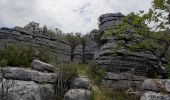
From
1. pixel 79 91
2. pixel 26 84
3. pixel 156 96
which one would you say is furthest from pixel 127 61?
pixel 26 84

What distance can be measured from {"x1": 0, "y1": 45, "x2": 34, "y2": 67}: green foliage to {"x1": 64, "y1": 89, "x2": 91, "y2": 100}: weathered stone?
501cm

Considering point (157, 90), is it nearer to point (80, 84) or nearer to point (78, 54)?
point (80, 84)

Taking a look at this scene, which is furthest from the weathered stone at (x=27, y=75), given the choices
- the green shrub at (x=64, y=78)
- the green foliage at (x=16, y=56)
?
the green foliage at (x=16, y=56)

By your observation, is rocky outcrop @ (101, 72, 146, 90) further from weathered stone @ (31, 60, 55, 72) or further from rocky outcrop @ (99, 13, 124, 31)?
rocky outcrop @ (99, 13, 124, 31)

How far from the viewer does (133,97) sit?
75.9ft

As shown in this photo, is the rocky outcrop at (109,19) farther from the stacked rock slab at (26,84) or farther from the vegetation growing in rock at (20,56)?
the stacked rock slab at (26,84)

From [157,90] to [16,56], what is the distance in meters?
10.3

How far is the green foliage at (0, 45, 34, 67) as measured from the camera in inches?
906

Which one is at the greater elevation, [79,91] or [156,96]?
[79,91]

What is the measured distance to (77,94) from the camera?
20156 millimetres

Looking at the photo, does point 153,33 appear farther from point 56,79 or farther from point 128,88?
point 56,79

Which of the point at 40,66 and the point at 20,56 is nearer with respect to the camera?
the point at 40,66

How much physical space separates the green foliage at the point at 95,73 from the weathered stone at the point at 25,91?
755 centimetres

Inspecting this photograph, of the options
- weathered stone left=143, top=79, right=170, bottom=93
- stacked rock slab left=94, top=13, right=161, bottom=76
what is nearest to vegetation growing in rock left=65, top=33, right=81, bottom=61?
stacked rock slab left=94, top=13, right=161, bottom=76
